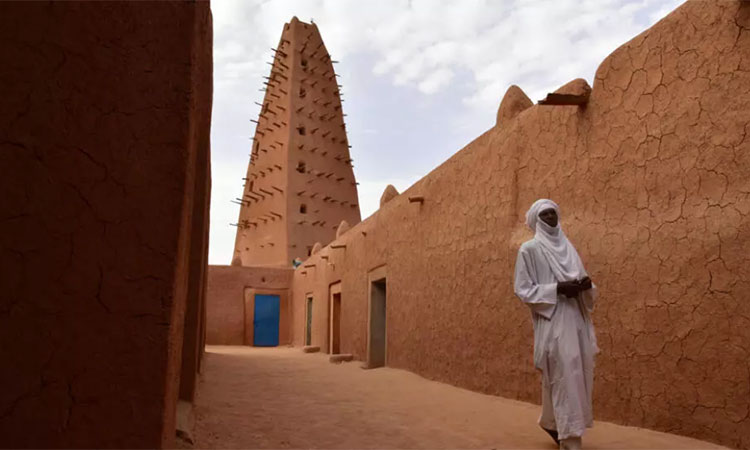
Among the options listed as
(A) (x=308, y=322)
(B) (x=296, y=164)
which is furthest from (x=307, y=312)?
(B) (x=296, y=164)

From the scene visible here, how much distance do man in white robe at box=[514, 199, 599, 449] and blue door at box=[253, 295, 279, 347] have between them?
16369 mm

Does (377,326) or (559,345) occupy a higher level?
(377,326)

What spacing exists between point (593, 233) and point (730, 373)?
1.61 m

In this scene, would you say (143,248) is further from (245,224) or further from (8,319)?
(245,224)

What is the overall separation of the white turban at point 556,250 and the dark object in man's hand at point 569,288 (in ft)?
0.20

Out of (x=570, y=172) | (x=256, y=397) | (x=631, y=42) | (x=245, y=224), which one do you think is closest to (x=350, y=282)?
(x=256, y=397)

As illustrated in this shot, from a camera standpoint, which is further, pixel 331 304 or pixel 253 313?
pixel 253 313

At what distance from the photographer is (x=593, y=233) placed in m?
5.20

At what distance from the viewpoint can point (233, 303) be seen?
1955 cm

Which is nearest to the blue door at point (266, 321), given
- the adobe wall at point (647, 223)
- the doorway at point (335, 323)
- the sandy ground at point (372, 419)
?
the doorway at point (335, 323)

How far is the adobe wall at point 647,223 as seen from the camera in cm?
402

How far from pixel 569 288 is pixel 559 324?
9.6 inches

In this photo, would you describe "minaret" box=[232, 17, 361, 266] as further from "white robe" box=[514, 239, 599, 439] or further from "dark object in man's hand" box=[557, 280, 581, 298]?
"dark object in man's hand" box=[557, 280, 581, 298]

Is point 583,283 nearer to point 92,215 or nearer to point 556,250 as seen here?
point 556,250
